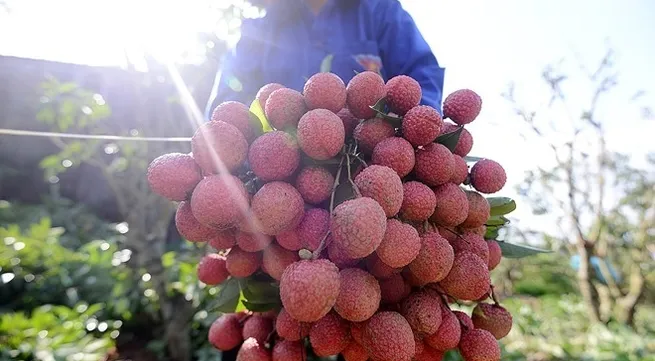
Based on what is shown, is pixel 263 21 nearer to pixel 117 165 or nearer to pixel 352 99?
pixel 352 99

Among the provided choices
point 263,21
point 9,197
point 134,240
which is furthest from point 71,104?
point 9,197

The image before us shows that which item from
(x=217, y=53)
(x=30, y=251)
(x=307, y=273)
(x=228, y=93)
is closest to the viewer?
(x=307, y=273)

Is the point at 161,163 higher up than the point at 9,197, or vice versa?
the point at 161,163

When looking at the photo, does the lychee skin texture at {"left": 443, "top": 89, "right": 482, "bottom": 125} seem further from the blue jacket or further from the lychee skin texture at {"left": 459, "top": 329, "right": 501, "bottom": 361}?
the blue jacket

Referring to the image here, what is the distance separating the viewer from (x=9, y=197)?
548cm

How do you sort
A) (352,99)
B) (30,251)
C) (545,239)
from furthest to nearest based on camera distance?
(545,239) < (30,251) < (352,99)

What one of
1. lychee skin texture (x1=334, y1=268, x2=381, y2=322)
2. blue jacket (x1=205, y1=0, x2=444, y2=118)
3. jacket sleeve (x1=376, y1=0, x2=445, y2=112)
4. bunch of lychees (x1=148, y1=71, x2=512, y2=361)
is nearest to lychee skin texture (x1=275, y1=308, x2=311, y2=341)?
bunch of lychees (x1=148, y1=71, x2=512, y2=361)

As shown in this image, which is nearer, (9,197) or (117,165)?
(117,165)

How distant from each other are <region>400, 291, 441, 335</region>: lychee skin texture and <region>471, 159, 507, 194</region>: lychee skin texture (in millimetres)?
154

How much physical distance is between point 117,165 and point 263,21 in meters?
1.91

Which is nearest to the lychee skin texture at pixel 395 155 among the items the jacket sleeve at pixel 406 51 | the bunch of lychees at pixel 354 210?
the bunch of lychees at pixel 354 210

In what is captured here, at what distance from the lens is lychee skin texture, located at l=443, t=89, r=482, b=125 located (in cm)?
50

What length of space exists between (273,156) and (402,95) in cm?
17

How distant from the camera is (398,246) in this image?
1.28 ft
